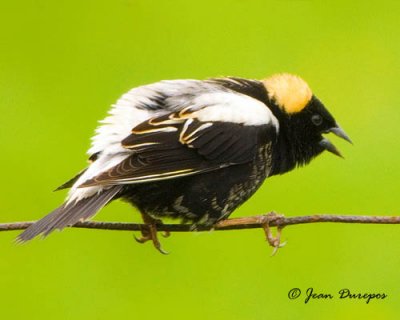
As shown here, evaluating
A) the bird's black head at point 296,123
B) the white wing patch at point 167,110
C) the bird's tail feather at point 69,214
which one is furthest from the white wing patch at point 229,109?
the bird's tail feather at point 69,214

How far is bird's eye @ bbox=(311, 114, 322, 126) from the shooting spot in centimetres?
672

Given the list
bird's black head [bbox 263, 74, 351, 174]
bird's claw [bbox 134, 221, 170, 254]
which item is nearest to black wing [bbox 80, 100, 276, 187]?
bird's black head [bbox 263, 74, 351, 174]

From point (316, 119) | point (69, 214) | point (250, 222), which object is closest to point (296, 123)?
point (316, 119)

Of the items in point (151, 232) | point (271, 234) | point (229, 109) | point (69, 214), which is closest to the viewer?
point (69, 214)

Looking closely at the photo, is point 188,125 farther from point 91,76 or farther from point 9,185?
point 91,76

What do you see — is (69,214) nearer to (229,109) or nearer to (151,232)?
(151,232)

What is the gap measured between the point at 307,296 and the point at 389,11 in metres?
3.61

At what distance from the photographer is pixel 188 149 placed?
20.3 feet

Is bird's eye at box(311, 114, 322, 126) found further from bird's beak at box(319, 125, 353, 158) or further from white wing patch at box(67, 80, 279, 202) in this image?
white wing patch at box(67, 80, 279, 202)

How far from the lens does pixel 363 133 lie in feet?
30.0

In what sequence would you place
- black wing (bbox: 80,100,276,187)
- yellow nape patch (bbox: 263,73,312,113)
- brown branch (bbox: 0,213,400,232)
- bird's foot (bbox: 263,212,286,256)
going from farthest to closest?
1. yellow nape patch (bbox: 263,73,312,113)
2. bird's foot (bbox: 263,212,286,256)
3. black wing (bbox: 80,100,276,187)
4. brown branch (bbox: 0,213,400,232)

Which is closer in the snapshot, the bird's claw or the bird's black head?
the bird's claw

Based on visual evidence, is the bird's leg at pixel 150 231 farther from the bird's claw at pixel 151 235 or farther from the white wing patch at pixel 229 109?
the white wing patch at pixel 229 109

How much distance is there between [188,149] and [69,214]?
26.8 inches
